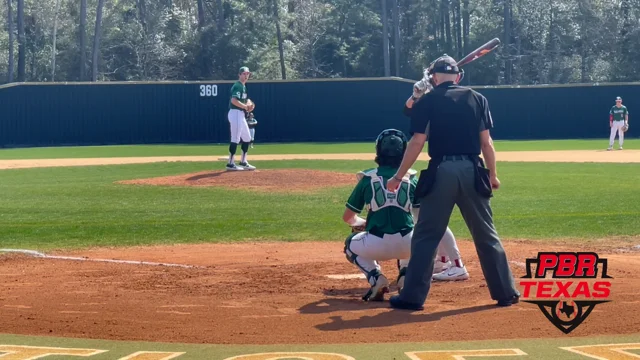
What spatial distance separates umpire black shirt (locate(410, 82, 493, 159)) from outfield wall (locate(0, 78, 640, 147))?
102 ft

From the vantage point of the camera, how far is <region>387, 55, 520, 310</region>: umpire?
6.96 meters

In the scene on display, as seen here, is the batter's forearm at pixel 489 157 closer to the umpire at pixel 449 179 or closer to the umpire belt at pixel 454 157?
the umpire at pixel 449 179

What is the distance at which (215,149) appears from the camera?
3397 centimetres

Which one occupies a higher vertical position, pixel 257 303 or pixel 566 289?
pixel 566 289

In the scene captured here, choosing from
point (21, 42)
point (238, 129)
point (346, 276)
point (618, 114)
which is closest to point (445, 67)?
point (346, 276)

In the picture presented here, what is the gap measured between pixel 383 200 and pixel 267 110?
3122 cm

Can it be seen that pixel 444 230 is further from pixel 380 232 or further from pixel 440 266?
pixel 440 266

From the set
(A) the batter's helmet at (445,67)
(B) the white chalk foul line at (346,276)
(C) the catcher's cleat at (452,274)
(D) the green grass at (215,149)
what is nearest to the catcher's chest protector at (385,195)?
(A) the batter's helmet at (445,67)

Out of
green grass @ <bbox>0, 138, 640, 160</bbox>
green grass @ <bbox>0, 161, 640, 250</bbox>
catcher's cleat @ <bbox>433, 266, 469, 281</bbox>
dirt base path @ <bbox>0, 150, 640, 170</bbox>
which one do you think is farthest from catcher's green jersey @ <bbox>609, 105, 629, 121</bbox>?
catcher's cleat @ <bbox>433, 266, 469, 281</bbox>

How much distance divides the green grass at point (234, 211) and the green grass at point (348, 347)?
579cm

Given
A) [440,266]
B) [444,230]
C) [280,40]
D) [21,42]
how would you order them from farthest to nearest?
[280,40] → [21,42] → [440,266] → [444,230]

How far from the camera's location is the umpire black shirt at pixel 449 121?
7.01 meters

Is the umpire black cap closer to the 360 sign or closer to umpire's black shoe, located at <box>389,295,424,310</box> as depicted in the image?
umpire's black shoe, located at <box>389,295,424,310</box>

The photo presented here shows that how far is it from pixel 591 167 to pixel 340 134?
17.4 metres
